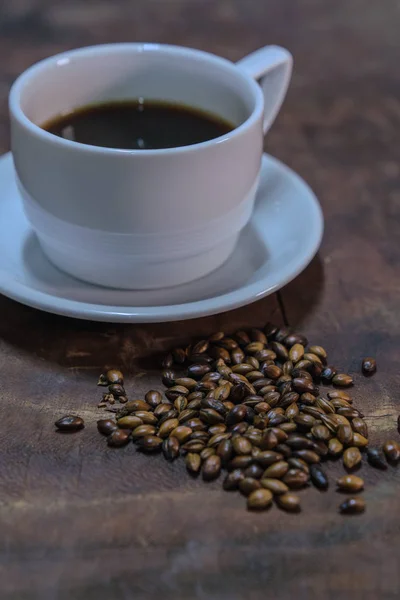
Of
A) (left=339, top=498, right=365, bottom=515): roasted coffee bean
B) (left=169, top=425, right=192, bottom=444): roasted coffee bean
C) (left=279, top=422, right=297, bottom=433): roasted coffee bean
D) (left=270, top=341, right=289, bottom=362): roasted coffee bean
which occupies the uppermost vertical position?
(left=339, top=498, right=365, bottom=515): roasted coffee bean

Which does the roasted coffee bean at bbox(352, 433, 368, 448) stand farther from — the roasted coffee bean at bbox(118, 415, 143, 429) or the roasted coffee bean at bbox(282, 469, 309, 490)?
the roasted coffee bean at bbox(118, 415, 143, 429)

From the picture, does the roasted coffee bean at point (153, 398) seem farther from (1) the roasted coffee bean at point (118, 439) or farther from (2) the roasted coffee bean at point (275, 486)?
(2) the roasted coffee bean at point (275, 486)

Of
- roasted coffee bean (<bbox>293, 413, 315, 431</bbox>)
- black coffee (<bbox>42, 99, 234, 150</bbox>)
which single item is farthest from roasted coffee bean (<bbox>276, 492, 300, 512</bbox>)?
black coffee (<bbox>42, 99, 234, 150</bbox>)

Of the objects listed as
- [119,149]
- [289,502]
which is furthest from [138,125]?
[289,502]

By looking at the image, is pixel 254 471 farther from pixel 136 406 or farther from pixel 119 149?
pixel 119 149

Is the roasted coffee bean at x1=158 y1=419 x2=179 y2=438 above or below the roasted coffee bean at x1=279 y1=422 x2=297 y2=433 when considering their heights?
below
